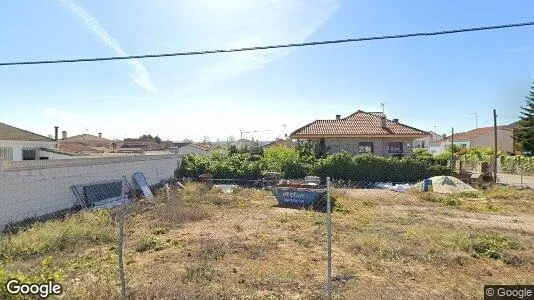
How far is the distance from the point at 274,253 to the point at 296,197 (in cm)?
734

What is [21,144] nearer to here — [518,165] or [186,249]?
[186,249]

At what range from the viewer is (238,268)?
25.1 feet

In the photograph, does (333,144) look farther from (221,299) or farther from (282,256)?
(221,299)

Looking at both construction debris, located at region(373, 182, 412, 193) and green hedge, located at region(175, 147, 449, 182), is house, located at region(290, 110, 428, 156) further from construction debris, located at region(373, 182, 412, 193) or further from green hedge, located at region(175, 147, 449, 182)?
construction debris, located at region(373, 182, 412, 193)

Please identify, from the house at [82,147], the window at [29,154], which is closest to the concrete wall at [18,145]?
the window at [29,154]

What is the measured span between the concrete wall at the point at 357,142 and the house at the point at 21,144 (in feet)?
73.8

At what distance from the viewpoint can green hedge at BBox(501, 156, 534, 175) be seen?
111 feet

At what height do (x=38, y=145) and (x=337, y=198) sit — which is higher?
(x=38, y=145)

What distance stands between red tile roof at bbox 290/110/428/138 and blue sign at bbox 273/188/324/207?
1568 centimetres

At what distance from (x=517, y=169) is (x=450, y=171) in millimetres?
14936

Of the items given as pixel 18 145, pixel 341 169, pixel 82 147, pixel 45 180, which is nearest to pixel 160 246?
pixel 45 180

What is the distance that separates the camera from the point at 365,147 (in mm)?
31156

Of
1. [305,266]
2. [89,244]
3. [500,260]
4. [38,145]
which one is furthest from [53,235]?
[38,145]

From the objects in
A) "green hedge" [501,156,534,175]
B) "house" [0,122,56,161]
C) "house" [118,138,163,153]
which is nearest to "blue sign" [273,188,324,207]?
"house" [0,122,56,161]
